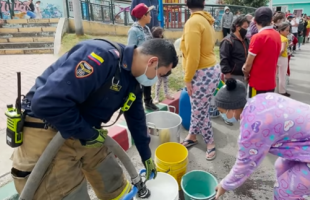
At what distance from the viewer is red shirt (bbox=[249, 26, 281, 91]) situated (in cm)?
318

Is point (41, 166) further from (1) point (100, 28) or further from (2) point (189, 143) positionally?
(1) point (100, 28)

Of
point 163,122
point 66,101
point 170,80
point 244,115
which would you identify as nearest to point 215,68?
point 163,122

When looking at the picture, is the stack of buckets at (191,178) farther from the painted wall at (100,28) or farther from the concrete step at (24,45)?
the painted wall at (100,28)

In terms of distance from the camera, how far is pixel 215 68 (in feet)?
9.07

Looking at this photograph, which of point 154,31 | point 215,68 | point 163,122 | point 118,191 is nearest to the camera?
point 118,191

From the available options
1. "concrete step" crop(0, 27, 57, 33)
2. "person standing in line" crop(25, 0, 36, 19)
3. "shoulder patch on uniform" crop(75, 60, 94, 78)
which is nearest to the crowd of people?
"shoulder patch on uniform" crop(75, 60, 94, 78)

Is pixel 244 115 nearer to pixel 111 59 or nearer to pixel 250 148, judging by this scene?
pixel 250 148

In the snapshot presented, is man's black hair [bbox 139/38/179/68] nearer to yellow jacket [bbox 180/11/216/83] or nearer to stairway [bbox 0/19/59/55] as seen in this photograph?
yellow jacket [bbox 180/11/216/83]

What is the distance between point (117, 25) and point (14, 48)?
411cm

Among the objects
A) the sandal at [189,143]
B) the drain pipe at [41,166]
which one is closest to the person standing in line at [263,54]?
the sandal at [189,143]

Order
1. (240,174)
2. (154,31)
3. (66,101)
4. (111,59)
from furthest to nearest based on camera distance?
(154,31)
(240,174)
(111,59)
(66,101)

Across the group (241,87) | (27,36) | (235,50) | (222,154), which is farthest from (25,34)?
(241,87)

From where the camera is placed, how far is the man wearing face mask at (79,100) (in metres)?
1.26

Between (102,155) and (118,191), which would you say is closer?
(102,155)
